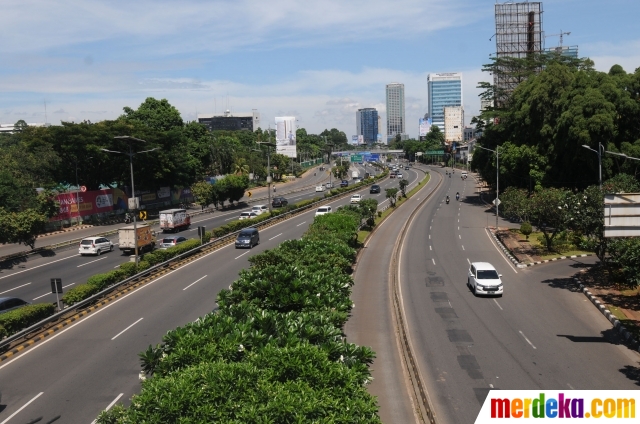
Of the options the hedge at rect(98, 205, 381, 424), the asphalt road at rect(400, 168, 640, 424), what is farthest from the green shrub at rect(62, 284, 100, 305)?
the asphalt road at rect(400, 168, 640, 424)

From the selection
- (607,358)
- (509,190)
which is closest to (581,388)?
(607,358)

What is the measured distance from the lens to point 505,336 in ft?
79.0

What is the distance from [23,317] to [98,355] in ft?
14.5

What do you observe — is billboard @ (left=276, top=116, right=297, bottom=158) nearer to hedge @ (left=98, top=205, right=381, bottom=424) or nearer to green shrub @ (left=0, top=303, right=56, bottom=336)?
green shrub @ (left=0, top=303, right=56, bottom=336)

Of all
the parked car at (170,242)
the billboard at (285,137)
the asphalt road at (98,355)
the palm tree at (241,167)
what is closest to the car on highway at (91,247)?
the parked car at (170,242)

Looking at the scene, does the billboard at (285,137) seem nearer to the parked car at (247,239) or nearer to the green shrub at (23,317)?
the parked car at (247,239)

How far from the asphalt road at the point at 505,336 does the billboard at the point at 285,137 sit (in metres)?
110

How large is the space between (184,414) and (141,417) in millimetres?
787

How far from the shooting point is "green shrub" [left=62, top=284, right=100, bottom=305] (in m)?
27.1

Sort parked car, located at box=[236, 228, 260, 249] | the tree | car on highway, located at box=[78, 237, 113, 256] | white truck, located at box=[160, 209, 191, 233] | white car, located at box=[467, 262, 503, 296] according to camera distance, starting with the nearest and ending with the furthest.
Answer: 1. white car, located at box=[467, 262, 503, 296]
2. car on highway, located at box=[78, 237, 113, 256]
3. parked car, located at box=[236, 228, 260, 249]
4. white truck, located at box=[160, 209, 191, 233]
5. the tree

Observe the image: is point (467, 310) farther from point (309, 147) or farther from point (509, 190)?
point (309, 147)

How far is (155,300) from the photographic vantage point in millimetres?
30000

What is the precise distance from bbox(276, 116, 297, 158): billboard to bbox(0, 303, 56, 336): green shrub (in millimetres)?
124850

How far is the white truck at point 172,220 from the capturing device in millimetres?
55094
